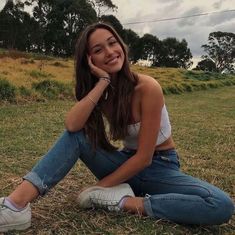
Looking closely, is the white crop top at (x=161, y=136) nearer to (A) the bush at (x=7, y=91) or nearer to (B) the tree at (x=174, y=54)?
(A) the bush at (x=7, y=91)

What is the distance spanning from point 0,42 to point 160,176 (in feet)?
141

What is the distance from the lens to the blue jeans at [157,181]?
2.73 metres

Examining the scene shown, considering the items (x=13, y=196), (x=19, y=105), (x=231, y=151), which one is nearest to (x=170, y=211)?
(x=13, y=196)

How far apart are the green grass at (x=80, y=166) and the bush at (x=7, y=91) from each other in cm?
152

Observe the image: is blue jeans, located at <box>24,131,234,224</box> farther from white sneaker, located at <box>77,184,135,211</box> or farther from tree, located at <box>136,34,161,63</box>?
tree, located at <box>136,34,161,63</box>

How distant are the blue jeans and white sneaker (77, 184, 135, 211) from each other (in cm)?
12

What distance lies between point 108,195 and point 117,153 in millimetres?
273

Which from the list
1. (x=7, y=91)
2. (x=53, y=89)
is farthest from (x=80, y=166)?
(x=53, y=89)

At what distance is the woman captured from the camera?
8.98 ft

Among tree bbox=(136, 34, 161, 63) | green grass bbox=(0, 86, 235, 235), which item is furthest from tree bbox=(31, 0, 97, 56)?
green grass bbox=(0, 86, 235, 235)

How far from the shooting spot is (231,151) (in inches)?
216

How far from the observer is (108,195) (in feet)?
9.47

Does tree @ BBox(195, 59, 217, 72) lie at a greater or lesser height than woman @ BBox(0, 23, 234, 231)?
lesser

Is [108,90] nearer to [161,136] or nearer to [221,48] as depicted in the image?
[161,136]
